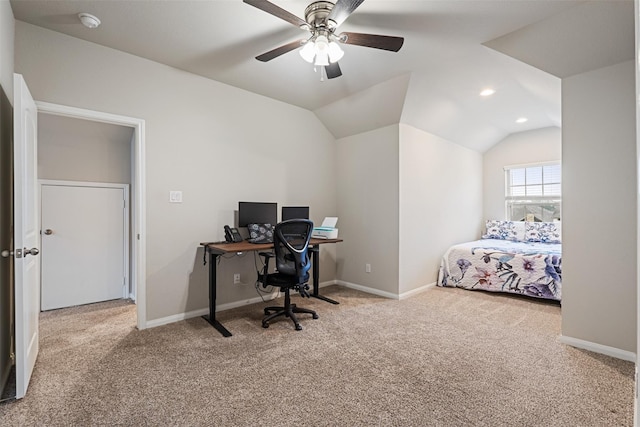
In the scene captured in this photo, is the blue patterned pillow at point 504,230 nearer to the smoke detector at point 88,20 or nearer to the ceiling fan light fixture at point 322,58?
the ceiling fan light fixture at point 322,58

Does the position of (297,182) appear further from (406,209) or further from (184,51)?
(184,51)

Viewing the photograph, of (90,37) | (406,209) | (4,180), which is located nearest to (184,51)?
(90,37)

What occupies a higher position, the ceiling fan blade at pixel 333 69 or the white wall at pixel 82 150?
the ceiling fan blade at pixel 333 69

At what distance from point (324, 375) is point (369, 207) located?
2.52m

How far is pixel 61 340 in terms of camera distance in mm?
2602

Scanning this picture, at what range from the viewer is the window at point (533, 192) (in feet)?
17.1

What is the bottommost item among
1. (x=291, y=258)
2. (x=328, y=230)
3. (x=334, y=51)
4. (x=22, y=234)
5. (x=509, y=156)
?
(x=291, y=258)

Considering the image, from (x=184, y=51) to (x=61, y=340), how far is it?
9.12 ft

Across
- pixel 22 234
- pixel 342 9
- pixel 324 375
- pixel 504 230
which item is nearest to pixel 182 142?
pixel 22 234

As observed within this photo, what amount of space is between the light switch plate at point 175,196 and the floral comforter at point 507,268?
371 centimetres

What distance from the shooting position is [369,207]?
4.17 metres

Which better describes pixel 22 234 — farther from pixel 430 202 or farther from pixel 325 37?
pixel 430 202

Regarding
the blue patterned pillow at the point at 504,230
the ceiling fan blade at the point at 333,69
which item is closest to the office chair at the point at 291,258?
the ceiling fan blade at the point at 333,69

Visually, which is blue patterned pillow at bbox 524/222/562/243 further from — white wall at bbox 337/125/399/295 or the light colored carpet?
white wall at bbox 337/125/399/295
